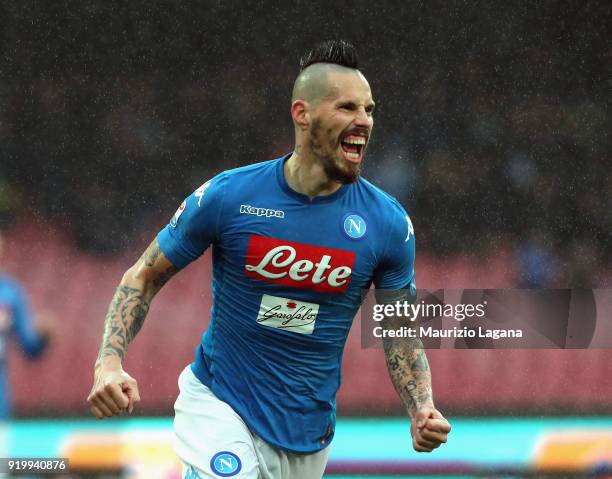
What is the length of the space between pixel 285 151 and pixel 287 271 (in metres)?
3.46

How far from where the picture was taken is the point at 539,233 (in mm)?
6742

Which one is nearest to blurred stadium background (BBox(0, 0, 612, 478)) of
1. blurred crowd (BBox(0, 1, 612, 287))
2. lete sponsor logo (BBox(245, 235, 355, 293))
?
Result: blurred crowd (BBox(0, 1, 612, 287))

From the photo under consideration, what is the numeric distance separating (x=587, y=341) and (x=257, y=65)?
118 inches

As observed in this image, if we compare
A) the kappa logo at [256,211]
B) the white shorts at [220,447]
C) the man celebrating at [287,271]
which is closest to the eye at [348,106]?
the man celebrating at [287,271]

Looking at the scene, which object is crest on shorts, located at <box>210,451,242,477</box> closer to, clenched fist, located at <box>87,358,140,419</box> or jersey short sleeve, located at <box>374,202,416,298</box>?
clenched fist, located at <box>87,358,140,419</box>

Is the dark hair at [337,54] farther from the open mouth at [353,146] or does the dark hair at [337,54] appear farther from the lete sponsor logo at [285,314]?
the lete sponsor logo at [285,314]

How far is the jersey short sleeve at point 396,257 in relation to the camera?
11.0 feet

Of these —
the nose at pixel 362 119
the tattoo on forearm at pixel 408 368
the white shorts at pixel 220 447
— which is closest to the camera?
the white shorts at pixel 220 447

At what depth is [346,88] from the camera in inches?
129

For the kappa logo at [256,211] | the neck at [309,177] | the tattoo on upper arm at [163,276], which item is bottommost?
the tattoo on upper arm at [163,276]

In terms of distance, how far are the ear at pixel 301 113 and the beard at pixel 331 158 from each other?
4 centimetres

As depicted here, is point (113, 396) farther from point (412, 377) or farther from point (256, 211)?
point (412, 377)

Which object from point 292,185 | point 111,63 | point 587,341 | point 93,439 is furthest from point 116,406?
point 587,341

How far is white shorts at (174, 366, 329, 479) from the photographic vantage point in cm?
310
